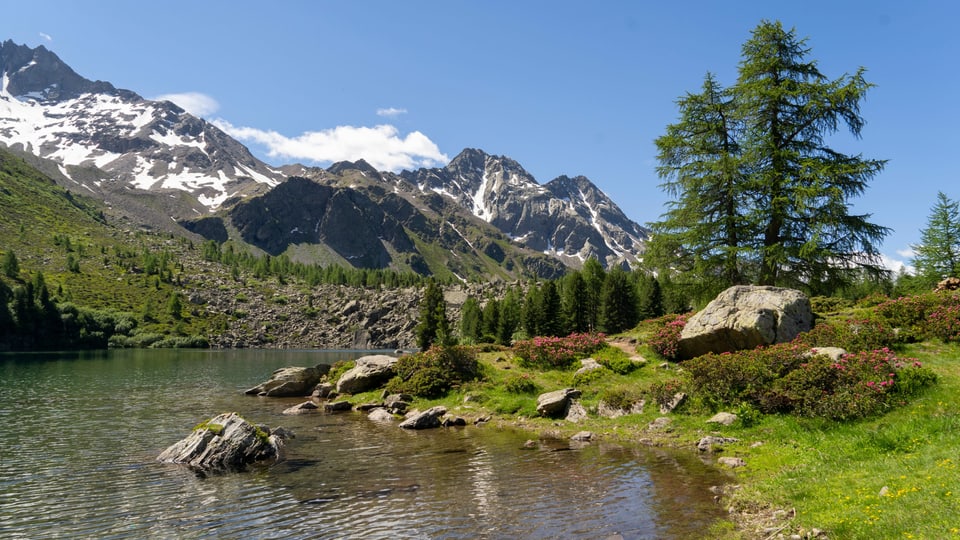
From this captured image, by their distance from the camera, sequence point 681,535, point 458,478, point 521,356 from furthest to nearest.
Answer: point 521,356 < point 458,478 < point 681,535

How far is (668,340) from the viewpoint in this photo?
111ft

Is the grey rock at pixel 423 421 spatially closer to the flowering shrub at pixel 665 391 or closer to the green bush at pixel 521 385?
the green bush at pixel 521 385

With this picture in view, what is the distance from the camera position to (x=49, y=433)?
2975 cm

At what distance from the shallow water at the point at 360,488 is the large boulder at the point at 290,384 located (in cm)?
1922

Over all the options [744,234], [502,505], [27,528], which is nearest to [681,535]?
[502,505]

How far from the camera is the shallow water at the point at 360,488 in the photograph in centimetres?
1384

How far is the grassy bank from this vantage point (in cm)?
1059

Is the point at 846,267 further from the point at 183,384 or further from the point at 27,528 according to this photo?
the point at 183,384

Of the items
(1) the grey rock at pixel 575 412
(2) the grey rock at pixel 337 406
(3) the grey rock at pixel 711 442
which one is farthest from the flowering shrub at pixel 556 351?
(3) the grey rock at pixel 711 442

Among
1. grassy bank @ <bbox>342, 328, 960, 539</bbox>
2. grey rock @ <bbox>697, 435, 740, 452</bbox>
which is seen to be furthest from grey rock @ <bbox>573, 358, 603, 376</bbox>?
grey rock @ <bbox>697, 435, 740, 452</bbox>

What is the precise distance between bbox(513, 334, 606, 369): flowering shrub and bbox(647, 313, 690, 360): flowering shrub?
513cm

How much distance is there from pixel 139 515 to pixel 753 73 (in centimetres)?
4173

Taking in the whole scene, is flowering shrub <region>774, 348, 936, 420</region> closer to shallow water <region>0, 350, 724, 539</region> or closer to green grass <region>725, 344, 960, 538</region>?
green grass <region>725, 344, 960, 538</region>

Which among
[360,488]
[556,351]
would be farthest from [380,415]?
[360,488]
